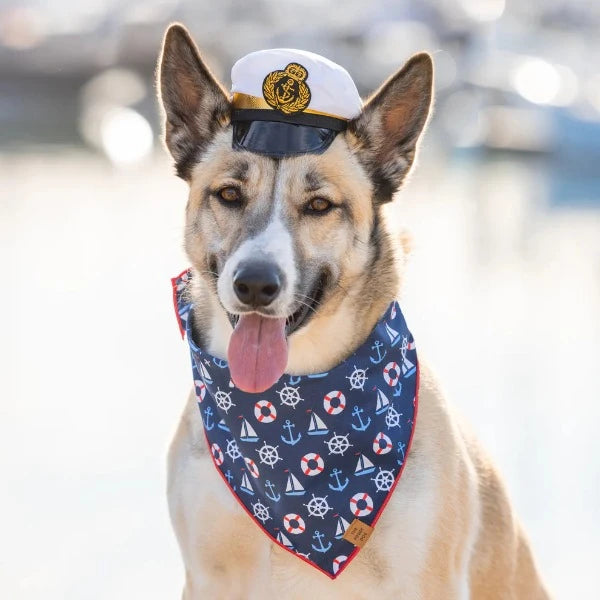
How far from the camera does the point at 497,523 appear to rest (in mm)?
3473

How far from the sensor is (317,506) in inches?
136

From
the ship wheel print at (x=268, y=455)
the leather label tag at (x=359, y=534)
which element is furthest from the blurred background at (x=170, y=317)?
the leather label tag at (x=359, y=534)

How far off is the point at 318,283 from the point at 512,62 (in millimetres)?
21507

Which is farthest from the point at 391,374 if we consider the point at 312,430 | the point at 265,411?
the point at 265,411

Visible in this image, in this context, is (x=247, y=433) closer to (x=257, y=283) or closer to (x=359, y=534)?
(x=359, y=534)

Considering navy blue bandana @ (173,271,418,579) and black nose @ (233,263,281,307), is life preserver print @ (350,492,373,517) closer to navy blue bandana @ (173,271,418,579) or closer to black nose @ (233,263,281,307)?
navy blue bandana @ (173,271,418,579)

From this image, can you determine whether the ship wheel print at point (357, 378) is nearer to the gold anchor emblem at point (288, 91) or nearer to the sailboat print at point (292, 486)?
the sailboat print at point (292, 486)

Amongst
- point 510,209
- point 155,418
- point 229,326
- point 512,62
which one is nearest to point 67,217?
point 510,209

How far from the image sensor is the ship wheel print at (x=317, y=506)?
11.3 feet

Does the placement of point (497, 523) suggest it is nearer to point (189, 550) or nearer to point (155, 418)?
point (189, 550)

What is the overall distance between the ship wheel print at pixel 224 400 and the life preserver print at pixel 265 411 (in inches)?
3.1

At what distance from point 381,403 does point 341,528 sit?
1.23 feet

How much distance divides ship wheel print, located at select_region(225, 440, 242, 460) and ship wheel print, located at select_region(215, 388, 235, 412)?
98 mm

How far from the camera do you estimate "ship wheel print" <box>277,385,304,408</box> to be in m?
3.43
